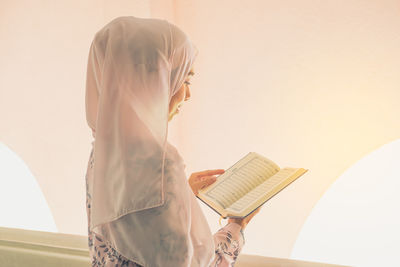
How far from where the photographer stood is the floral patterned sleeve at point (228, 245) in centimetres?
125

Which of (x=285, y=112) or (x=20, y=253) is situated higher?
(x=285, y=112)

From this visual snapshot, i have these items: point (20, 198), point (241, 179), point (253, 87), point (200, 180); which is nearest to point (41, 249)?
point (200, 180)

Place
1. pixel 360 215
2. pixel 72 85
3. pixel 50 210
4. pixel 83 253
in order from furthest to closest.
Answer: pixel 50 210 → pixel 72 85 → pixel 360 215 → pixel 83 253

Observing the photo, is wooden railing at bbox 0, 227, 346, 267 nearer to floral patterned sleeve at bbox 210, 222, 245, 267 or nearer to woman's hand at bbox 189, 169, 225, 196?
woman's hand at bbox 189, 169, 225, 196

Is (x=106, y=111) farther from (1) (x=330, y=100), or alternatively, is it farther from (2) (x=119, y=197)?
(1) (x=330, y=100)

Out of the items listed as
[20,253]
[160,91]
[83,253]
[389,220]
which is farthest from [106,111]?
[389,220]

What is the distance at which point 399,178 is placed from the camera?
2219mm

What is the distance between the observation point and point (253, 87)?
2709 millimetres

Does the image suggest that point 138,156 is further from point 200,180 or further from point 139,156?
point 200,180

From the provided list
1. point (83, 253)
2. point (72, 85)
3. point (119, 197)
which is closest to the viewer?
point (119, 197)

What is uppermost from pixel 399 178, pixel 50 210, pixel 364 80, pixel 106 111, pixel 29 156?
pixel 106 111

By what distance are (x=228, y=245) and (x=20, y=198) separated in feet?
9.49

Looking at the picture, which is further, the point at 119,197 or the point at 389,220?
the point at 389,220

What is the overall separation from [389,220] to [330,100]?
73cm
